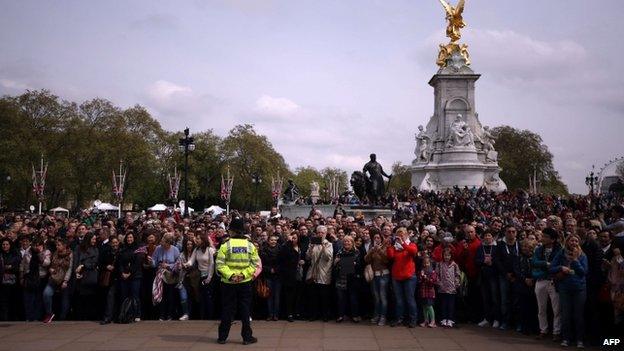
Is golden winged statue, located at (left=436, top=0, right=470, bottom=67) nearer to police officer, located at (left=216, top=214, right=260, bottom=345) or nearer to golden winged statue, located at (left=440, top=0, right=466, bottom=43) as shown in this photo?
golden winged statue, located at (left=440, top=0, right=466, bottom=43)

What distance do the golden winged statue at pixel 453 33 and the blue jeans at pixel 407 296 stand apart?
4645cm

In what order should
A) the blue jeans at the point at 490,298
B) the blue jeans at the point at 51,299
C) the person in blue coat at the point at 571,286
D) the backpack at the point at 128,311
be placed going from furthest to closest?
the blue jeans at the point at 51,299
the backpack at the point at 128,311
the blue jeans at the point at 490,298
the person in blue coat at the point at 571,286

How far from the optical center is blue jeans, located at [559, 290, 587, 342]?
29.5 feet

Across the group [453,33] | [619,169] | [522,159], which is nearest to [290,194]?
[453,33]

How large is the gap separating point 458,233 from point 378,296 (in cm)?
249

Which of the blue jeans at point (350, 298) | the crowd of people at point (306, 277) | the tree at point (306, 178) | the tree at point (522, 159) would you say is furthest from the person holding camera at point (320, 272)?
the tree at point (306, 178)

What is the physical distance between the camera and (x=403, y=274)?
35.7 feet

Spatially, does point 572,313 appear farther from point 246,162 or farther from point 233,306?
point 246,162

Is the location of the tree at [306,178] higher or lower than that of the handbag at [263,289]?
higher

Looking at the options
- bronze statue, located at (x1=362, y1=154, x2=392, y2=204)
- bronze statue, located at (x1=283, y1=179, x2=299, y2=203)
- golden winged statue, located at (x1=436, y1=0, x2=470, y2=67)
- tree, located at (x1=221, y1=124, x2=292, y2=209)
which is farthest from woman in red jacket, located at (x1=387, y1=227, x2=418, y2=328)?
tree, located at (x1=221, y1=124, x2=292, y2=209)

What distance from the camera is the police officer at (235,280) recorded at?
9195 mm

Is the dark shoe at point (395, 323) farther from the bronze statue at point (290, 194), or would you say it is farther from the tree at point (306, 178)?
the tree at point (306, 178)

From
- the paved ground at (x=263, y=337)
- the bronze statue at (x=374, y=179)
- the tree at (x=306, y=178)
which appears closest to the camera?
the paved ground at (x=263, y=337)

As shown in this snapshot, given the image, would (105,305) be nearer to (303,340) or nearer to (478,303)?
(303,340)
